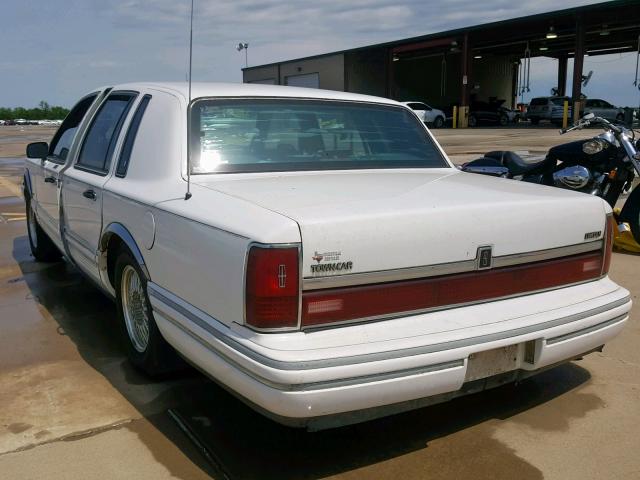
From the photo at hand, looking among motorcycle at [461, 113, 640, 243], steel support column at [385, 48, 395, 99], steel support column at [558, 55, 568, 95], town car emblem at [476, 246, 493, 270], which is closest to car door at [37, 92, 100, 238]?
town car emblem at [476, 246, 493, 270]

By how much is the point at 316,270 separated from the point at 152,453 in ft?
3.88

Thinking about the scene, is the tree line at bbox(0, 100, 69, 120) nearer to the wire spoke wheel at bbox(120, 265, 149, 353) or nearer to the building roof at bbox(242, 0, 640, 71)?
the building roof at bbox(242, 0, 640, 71)

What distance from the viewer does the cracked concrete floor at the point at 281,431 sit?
2.79 metres

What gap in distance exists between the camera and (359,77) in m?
45.1

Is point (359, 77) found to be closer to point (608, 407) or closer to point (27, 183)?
point (27, 183)

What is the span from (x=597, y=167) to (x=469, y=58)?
34.7 metres

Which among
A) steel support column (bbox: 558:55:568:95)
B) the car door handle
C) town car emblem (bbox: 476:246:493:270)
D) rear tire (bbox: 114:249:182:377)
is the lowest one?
rear tire (bbox: 114:249:182:377)

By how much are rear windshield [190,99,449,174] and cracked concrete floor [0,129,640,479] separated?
1.27 meters

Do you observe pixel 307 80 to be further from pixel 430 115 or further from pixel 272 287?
pixel 272 287

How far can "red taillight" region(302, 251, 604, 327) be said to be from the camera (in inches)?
98.5

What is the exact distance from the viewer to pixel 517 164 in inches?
263

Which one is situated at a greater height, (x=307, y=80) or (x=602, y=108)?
(x=307, y=80)

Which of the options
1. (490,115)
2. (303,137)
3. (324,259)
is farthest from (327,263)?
(490,115)

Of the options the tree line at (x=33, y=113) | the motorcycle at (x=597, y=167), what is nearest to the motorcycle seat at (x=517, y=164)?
the motorcycle at (x=597, y=167)
